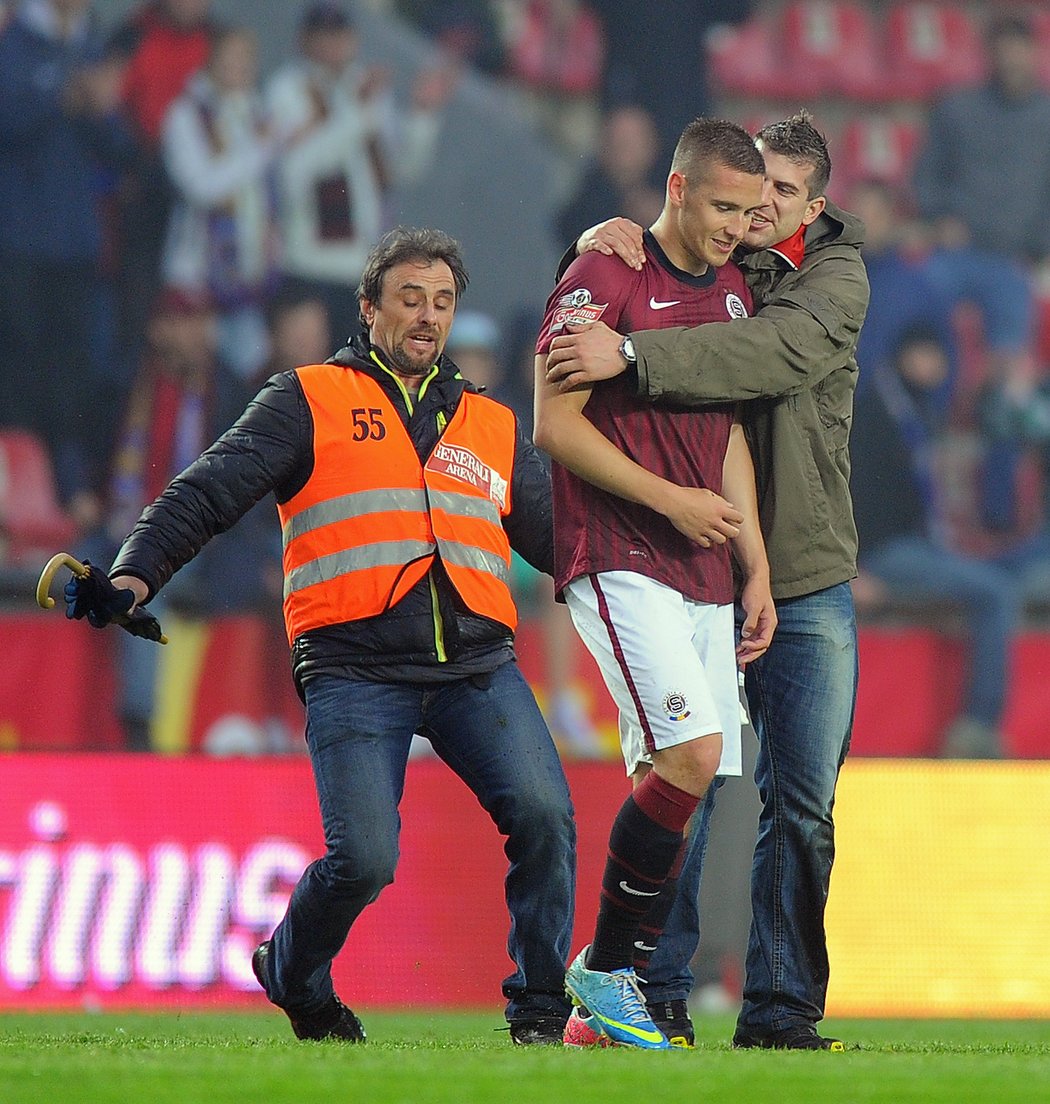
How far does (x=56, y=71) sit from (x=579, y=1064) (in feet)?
32.1

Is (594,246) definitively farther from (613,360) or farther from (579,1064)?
(579,1064)

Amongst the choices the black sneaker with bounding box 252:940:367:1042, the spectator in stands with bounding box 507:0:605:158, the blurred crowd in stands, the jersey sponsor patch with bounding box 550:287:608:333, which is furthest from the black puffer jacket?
the spectator in stands with bounding box 507:0:605:158

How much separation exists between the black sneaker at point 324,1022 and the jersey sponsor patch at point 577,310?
1681 mm

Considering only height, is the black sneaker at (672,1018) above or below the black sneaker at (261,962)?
below

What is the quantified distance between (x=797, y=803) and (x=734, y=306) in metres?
1.17

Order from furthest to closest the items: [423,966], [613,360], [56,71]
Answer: [56,71], [423,966], [613,360]

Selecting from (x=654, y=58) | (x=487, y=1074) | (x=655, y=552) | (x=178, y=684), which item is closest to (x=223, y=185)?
(x=654, y=58)

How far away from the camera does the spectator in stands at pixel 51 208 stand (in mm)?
11906

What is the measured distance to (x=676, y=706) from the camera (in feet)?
13.8

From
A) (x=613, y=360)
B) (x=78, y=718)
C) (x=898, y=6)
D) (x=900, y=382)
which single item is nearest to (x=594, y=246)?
(x=613, y=360)

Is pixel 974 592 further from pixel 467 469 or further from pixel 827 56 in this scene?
pixel 467 469

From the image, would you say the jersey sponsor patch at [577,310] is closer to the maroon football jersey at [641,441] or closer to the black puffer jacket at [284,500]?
the maroon football jersey at [641,441]

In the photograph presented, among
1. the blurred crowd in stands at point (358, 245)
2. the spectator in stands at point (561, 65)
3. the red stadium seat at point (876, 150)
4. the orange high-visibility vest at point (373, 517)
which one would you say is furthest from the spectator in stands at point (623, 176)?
the orange high-visibility vest at point (373, 517)

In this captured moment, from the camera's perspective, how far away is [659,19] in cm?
1242
